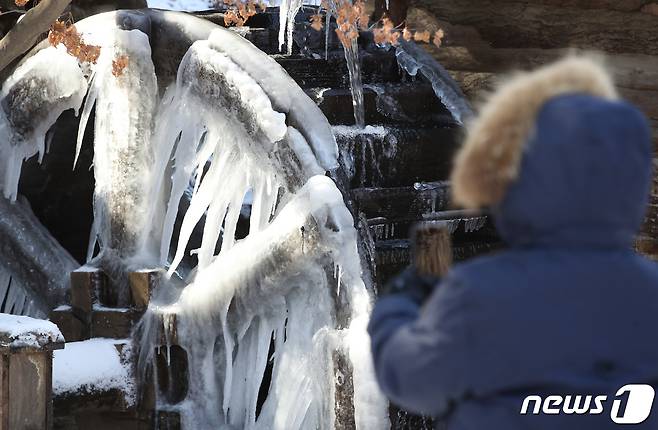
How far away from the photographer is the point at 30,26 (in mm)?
5848

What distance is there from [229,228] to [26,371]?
182 cm

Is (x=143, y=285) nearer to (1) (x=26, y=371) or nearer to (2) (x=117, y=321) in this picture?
(2) (x=117, y=321)

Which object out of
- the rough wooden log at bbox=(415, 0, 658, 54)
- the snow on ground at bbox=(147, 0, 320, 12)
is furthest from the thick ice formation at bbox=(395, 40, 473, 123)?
the snow on ground at bbox=(147, 0, 320, 12)

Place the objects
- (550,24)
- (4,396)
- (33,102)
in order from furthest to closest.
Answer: (550,24)
(33,102)
(4,396)

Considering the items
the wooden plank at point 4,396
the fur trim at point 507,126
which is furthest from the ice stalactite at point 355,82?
the fur trim at point 507,126

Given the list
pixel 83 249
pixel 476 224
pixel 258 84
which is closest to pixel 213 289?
pixel 258 84

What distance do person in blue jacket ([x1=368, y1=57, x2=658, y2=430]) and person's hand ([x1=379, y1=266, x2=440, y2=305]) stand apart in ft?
0.45

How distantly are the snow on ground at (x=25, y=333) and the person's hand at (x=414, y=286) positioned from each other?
3.27m

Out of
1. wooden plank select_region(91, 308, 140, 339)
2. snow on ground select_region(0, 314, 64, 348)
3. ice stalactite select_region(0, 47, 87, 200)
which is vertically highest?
ice stalactite select_region(0, 47, 87, 200)

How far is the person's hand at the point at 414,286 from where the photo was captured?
223cm

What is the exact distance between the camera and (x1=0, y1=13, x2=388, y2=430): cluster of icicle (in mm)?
5953

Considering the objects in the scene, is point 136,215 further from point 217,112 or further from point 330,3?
point 330,3

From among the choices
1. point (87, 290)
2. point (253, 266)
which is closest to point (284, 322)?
point (253, 266)

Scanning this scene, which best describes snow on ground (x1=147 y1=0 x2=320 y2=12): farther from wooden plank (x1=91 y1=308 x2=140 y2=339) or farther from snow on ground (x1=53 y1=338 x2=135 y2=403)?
snow on ground (x1=53 y1=338 x2=135 y2=403)
